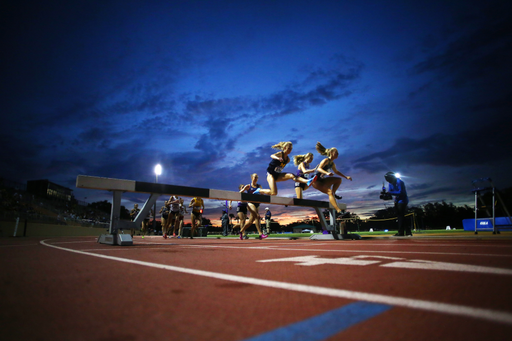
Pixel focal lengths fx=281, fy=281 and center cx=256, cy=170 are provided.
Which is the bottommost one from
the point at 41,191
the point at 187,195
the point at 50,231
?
Result: the point at 50,231

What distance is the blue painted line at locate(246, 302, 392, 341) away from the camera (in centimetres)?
75

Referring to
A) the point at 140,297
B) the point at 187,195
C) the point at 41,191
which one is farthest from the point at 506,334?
the point at 41,191

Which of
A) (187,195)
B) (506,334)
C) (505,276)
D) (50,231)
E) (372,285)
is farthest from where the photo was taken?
(50,231)

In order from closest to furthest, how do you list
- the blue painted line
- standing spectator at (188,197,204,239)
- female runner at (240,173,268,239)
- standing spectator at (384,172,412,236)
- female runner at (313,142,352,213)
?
the blue painted line
female runner at (313,142,352,213)
standing spectator at (384,172,412,236)
female runner at (240,173,268,239)
standing spectator at (188,197,204,239)

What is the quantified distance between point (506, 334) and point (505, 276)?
3.30 ft

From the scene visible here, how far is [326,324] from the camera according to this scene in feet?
2.72

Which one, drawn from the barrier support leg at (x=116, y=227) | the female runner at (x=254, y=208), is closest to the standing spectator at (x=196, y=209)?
the female runner at (x=254, y=208)

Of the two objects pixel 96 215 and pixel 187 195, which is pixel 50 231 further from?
pixel 96 215

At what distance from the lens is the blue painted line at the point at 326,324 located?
75cm

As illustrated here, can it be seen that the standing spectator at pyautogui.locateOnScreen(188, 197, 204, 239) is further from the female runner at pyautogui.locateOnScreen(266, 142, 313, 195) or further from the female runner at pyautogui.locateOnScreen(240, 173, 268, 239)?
the female runner at pyautogui.locateOnScreen(266, 142, 313, 195)

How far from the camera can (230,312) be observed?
993 mm

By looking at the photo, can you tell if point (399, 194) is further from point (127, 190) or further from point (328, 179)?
point (127, 190)

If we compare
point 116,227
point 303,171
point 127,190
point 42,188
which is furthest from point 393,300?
point 42,188

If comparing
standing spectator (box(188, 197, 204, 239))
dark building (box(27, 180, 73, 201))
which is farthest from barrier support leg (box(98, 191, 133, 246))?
dark building (box(27, 180, 73, 201))
